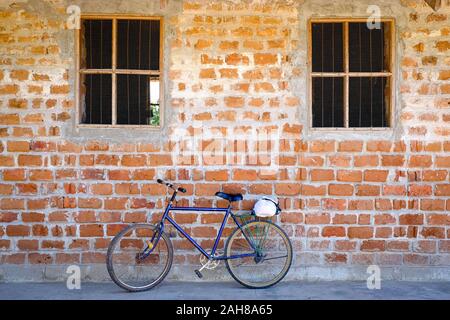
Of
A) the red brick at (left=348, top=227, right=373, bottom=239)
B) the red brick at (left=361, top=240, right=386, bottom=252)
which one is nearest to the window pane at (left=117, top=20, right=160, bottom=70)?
the red brick at (left=348, top=227, right=373, bottom=239)

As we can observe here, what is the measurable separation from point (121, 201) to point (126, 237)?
38cm

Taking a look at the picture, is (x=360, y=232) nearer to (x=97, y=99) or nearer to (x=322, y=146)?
(x=322, y=146)

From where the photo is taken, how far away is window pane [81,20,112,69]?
5566 millimetres

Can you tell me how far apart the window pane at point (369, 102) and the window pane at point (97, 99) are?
8.69 ft

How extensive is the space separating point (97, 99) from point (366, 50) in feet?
9.81

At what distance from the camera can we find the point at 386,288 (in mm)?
5164

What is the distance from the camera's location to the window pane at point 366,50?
5609 millimetres

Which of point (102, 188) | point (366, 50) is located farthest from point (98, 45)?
point (366, 50)

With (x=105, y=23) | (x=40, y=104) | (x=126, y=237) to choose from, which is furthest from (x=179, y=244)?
(x=105, y=23)

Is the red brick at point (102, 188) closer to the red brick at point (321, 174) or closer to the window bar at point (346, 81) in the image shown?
the red brick at point (321, 174)

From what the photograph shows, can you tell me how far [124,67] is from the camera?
5.57 meters

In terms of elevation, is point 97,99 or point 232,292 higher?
point 97,99

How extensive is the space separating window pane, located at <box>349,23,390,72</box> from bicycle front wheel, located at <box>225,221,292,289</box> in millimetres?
2012

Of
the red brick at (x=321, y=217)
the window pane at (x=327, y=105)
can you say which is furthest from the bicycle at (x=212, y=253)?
the window pane at (x=327, y=105)
